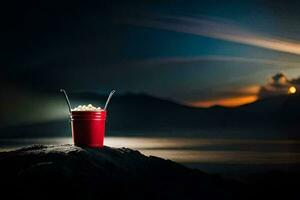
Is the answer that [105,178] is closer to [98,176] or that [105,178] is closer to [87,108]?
[98,176]

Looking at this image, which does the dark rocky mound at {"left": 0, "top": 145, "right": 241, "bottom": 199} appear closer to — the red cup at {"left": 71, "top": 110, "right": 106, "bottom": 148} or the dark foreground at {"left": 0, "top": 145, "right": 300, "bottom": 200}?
the dark foreground at {"left": 0, "top": 145, "right": 300, "bottom": 200}

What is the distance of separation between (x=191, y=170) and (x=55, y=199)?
4.29 meters

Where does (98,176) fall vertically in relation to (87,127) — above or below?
below

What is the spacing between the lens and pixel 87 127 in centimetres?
1260

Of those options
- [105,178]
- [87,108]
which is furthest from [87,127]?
[105,178]

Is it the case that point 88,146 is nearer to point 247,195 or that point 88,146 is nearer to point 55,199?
point 55,199

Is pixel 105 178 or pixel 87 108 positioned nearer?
pixel 105 178

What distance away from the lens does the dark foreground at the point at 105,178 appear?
1038cm

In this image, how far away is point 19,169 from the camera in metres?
11.1

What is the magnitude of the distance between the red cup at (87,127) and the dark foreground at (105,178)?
315 millimetres

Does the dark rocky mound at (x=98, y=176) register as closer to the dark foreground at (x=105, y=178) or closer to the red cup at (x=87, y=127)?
the dark foreground at (x=105, y=178)

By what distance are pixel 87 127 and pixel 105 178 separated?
6.28 ft

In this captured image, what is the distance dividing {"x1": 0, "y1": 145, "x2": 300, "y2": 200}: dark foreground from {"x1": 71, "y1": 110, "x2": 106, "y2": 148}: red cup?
315 millimetres

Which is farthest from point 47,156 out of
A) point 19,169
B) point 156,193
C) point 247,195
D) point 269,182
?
point 269,182
